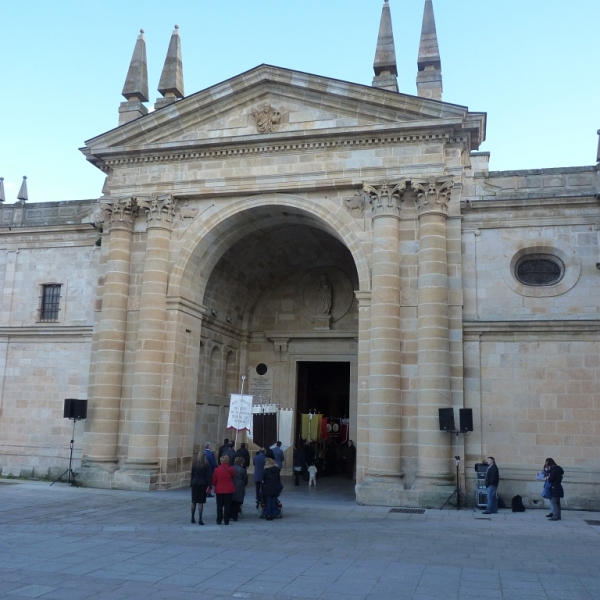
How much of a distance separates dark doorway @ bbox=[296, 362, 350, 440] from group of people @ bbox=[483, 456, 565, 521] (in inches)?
419

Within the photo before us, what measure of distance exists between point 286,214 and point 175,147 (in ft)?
13.9

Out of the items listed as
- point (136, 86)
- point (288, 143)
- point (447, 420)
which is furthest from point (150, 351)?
point (136, 86)

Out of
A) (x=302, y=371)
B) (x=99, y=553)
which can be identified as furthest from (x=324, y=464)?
(x=99, y=553)

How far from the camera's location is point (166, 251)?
21.0 meters

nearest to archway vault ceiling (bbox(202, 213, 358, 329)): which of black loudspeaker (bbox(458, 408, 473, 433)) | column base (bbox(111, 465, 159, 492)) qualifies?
column base (bbox(111, 465, 159, 492))

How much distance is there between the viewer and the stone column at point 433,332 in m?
17.5

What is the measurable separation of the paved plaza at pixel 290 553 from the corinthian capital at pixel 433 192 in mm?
8461

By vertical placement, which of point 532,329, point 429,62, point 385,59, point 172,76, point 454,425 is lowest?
point 454,425

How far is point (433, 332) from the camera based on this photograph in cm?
1803

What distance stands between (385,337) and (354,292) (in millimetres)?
2833

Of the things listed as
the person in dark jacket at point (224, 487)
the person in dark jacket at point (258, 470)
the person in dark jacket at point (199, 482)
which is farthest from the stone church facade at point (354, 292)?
the person in dark jacket at point (199, 482)

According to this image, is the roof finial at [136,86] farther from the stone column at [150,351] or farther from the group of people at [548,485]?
the group of people at [548,485]

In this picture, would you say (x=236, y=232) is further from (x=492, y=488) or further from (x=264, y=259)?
(x=492, y=488)

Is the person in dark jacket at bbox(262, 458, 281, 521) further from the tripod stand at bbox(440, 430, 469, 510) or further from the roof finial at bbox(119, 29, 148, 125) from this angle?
the roof finial at bbox(119, 29, 148, 125)
